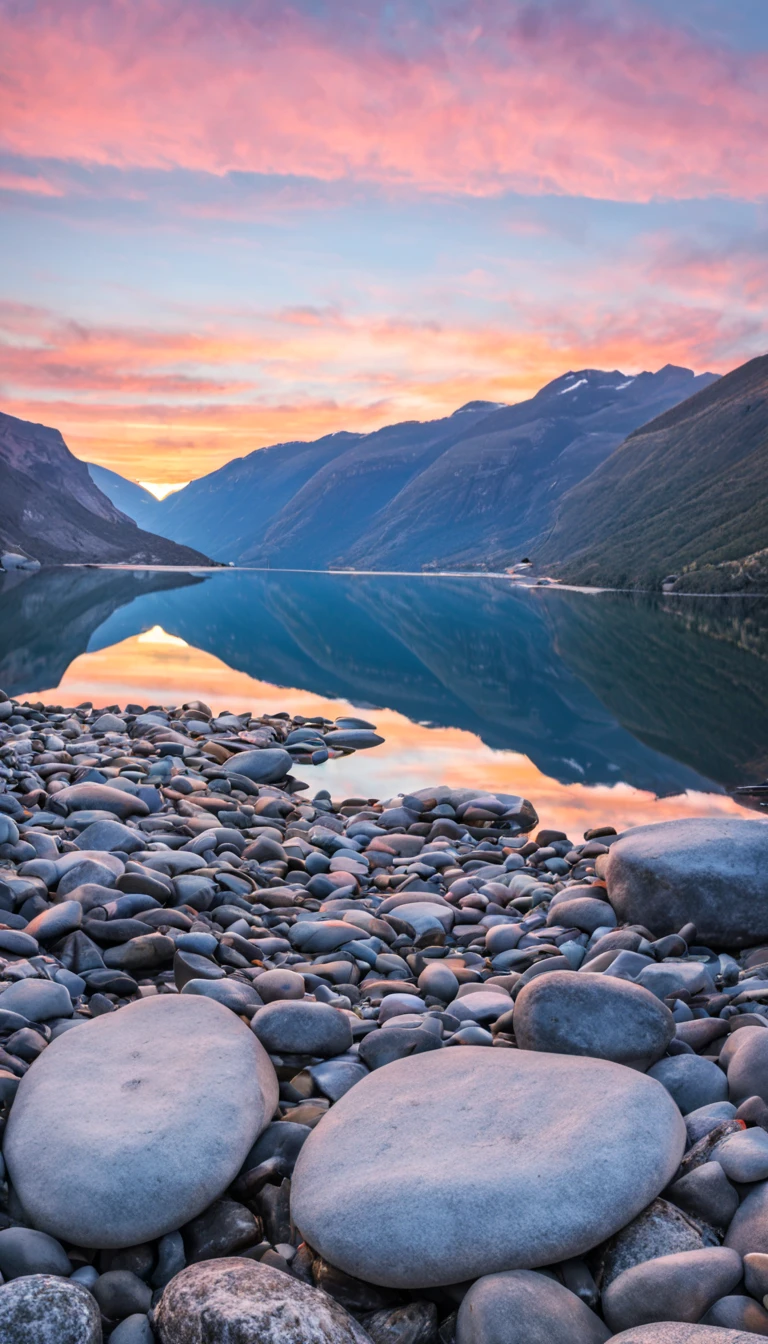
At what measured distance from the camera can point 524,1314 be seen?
146 inches

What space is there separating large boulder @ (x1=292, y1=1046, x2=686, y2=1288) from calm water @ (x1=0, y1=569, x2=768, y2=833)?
7.54 m

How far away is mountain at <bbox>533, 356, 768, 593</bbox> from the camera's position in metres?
97.9

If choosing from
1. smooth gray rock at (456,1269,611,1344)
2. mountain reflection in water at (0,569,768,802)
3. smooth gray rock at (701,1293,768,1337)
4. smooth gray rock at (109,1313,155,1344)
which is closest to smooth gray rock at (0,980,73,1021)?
smooth gray rock at (109,1313,155,1344)

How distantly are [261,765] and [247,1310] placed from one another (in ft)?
36.1

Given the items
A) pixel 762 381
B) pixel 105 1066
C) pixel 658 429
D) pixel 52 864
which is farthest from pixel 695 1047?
pixel 658 429

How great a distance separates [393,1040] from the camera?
18.9 ft


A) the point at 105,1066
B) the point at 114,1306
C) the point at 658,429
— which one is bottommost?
the point at 114,1306

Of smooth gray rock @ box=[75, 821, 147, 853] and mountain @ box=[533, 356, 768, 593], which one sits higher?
mountain @ box=[533, 356, 768, 593]

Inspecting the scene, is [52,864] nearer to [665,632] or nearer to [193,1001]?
[193,1001]

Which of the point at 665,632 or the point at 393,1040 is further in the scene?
the point at 665,632

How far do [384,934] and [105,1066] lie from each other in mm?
3331

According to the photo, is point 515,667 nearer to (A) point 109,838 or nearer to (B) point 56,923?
(A) point 109,838

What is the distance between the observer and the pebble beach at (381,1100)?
3.84 meters

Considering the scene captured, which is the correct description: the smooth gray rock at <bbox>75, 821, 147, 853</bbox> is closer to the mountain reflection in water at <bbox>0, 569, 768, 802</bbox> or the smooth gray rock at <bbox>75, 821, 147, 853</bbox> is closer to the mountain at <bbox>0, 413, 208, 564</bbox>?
the mountain reflection in water at <bbox>0, 569, 768, 802</bbox>
